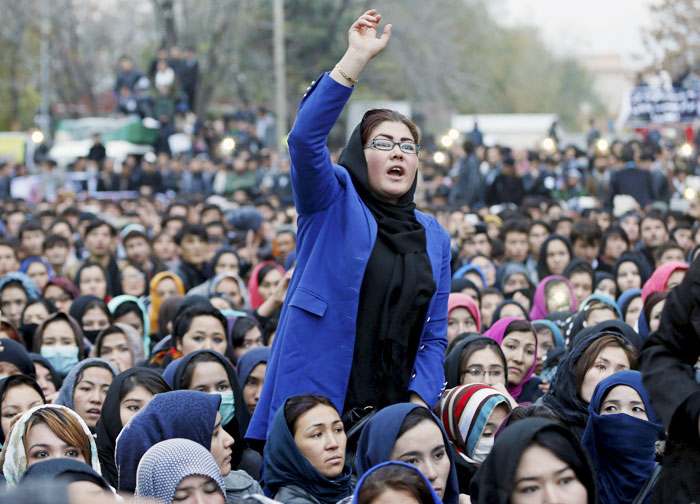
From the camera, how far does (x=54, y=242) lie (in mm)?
11242

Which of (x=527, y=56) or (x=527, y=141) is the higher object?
(x=527, y=56)

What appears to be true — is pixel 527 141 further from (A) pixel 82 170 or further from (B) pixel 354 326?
(B) pixel 354 326

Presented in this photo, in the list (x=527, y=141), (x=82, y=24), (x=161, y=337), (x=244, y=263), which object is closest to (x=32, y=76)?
(x=82, y=24)

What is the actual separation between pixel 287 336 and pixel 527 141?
111 ft

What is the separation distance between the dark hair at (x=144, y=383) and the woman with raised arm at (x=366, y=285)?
3.72 ft

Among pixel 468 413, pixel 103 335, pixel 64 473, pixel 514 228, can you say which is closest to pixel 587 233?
pixel 514 228

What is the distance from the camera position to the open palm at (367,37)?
400 centimetres

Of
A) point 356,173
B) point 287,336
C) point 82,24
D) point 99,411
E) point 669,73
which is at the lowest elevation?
point 99,411

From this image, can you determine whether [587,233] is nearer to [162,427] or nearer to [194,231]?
[194,231]

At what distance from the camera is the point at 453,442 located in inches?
195

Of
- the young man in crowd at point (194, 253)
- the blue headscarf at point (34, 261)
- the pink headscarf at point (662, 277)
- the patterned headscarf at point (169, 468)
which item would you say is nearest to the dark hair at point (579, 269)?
the pink headscarf at point (662, 277)

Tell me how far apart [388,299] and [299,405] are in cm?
50

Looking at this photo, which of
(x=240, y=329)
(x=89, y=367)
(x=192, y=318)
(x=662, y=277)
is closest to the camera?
(x=89, y=367)

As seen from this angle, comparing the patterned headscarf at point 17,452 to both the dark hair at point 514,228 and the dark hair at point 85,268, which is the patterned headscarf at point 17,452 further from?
the dark hair at point 514,228
